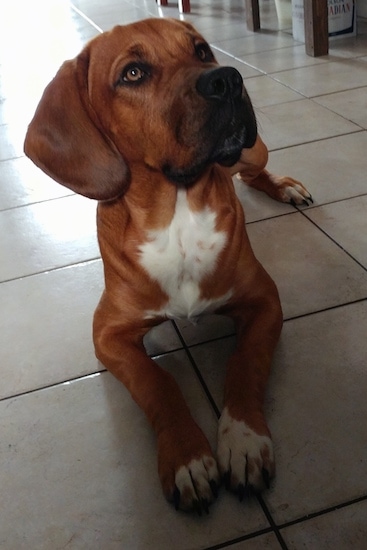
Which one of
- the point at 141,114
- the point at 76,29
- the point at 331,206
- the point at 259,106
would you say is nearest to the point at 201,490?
the point at 141,114

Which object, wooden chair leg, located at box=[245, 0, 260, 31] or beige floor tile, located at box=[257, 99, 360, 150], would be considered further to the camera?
wooden chair leg, located at box=[245, 0, 260, 31]

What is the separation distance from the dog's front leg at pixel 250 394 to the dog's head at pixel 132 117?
0.36 meters

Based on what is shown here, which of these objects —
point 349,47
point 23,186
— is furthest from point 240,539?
point 349,47

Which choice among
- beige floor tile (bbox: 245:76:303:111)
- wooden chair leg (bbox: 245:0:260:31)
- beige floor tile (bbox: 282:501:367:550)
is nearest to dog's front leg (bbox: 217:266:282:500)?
beige floor tile (bbox: 282:501:367:550)

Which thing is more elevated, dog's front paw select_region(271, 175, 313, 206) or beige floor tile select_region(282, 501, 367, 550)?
beige floor tile select_region(282, 501, 367, 550)

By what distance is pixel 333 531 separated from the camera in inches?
38.8

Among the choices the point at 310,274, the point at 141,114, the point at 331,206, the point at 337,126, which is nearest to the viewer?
the point at 141,114

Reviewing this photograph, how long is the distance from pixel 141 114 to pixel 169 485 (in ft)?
2.34

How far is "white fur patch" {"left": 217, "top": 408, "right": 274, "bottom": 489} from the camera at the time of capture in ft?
3.52

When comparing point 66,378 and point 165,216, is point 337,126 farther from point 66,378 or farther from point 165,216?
point 66,378

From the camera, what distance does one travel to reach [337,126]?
→ 98.6 inches

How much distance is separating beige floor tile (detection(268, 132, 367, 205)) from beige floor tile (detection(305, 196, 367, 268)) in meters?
0.06

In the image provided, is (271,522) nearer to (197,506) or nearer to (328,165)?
(197,506)

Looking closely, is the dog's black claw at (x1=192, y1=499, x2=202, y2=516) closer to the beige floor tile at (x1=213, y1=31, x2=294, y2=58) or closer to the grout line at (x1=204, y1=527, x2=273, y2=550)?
the grout line at (x1=204, y1=527, x2=273, y2=550)
